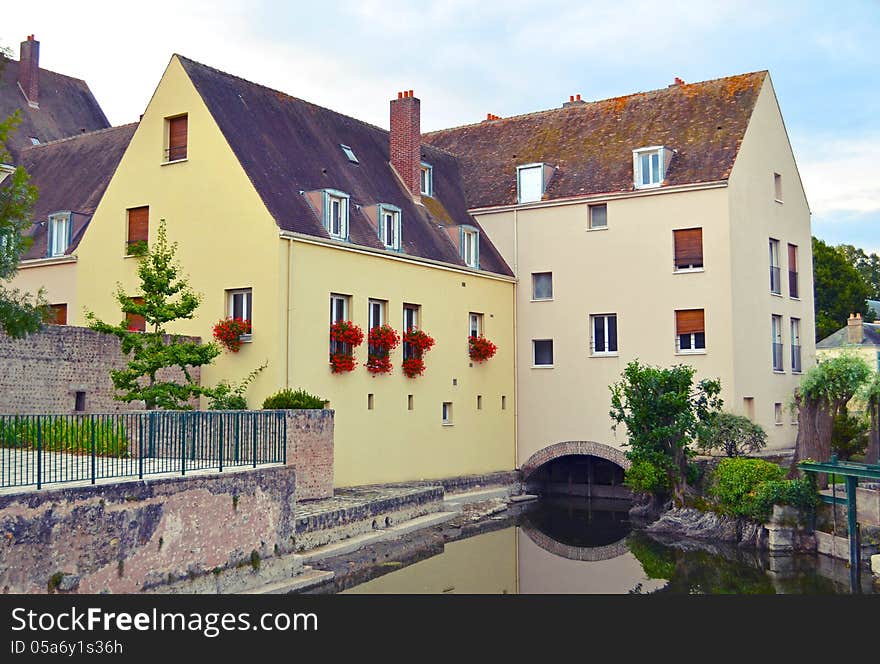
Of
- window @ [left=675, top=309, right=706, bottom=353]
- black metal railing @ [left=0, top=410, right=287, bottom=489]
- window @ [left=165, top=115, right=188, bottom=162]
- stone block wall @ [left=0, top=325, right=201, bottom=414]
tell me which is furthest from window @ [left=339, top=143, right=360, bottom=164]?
black metal railing @ [left=0, top=410, right=287, bottom=489]

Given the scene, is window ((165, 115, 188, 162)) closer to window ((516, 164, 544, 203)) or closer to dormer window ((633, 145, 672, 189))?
window ((516, 164, 544, 203))

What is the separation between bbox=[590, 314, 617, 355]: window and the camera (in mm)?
25547

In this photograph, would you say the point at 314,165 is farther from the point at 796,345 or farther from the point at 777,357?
the point at 796,345

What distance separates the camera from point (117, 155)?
26.2m

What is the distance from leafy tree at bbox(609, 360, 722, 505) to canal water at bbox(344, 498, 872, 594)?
166cm

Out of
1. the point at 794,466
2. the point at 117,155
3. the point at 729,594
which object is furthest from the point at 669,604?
the point at 117,155

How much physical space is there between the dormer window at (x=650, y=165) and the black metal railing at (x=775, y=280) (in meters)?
4.04

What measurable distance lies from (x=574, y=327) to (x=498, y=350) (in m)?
2.08

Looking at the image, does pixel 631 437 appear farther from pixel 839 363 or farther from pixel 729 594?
pixel 729 594

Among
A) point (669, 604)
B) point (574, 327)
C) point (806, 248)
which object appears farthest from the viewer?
point (806, 248)

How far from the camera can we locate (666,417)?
72.4 ft

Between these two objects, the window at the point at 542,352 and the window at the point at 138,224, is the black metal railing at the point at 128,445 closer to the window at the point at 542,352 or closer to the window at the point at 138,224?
the window at the point at 138,224

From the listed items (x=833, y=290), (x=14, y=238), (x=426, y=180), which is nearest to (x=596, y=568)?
(x=14, y=238)

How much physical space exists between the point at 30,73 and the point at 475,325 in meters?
17.8
